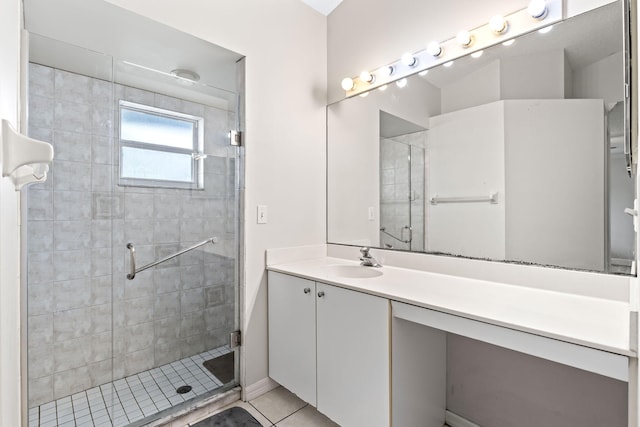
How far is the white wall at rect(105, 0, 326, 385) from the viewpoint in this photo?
181 centimetres

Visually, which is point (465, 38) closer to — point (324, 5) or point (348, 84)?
point (348, 84)

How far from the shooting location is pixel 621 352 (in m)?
0.80

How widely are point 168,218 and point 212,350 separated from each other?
3.01 ft

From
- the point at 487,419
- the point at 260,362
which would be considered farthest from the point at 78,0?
the point at 487,419

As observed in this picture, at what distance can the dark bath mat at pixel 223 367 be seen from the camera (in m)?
1.89

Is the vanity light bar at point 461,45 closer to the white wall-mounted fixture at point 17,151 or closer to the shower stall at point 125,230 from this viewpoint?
the shower stall at point 125,230

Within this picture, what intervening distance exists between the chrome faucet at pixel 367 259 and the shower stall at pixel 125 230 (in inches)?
30.6

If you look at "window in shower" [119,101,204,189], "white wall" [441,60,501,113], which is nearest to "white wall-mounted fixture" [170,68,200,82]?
"window in shower" [119,101,204,189]

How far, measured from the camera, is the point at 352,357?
140 cm

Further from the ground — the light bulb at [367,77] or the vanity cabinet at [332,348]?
the light bulb at [367,77]

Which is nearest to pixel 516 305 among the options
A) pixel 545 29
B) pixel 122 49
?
pixel 545 29

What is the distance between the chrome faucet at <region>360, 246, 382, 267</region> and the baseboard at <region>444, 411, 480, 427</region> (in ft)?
2.74

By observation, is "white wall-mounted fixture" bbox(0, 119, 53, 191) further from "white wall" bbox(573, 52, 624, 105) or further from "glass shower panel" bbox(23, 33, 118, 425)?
"white wall" bbox(573, 52, 624, 105)

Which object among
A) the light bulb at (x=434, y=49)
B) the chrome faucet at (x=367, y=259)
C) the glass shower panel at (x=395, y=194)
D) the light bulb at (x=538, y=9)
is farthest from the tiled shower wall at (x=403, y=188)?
the light bulb at (x=538, y=9)
